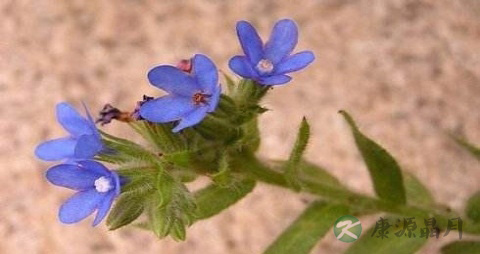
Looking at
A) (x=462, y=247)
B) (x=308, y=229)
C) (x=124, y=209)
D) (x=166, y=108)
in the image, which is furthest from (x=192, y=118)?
(x=462, y=247)

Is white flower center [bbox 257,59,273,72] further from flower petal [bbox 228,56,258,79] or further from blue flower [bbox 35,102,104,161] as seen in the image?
blue flower [bbox 35,102,104,161]

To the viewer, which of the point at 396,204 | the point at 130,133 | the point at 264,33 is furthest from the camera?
the point at 264,33

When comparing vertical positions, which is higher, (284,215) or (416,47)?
(416,47)

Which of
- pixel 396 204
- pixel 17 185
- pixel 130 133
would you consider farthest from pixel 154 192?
pixel 17 185

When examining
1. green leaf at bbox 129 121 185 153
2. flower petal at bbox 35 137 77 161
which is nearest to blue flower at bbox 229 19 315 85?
green leaf at bbox 129 121 185 153

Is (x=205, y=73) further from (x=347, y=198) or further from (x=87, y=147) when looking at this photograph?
(x=347, y=198)

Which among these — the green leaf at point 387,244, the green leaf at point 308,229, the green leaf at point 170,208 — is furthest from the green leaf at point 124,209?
the green leaf at point 387,244

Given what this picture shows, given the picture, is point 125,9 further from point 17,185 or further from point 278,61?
point 278,61
